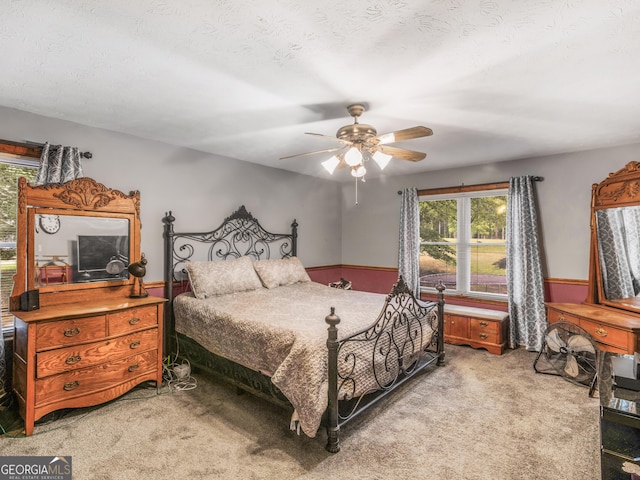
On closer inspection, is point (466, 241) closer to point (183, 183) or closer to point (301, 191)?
point (301, 191)

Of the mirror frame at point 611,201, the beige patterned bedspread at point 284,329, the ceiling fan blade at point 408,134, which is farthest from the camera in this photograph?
the mirror frame at point 611,201

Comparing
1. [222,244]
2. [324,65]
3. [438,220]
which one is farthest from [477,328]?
[324,65]

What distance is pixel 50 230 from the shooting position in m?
2.80

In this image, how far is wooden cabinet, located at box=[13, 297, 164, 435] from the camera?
2.25 m

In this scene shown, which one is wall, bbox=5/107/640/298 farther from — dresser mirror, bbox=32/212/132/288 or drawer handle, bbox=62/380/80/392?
drawer handle, bbox=62/380/80/392

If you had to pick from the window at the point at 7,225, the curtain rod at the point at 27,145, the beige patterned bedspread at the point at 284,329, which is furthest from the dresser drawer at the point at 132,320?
the curtain rod at the point at 27,145

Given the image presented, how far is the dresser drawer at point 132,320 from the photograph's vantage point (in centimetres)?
260

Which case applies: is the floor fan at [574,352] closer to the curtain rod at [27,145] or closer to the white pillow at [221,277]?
the white pillow at [221,277]

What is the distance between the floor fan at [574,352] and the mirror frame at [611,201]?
17.8 inches

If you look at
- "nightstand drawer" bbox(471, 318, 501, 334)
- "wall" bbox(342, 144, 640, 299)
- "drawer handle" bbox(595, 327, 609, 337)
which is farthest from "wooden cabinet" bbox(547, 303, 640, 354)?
"wall" bbox(342, 144, 640, 299)

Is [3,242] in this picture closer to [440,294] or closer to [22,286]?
[22,286]

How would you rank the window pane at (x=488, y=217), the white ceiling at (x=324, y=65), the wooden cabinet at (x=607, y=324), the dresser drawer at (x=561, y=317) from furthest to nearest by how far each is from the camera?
1. the window pane at (x=488, y=217)
2. the dresser drawer at (x=561, y=317)
3. the wooden cabinet at (x=607, y=324)
4. the white ceiling at (x=324, y=65)

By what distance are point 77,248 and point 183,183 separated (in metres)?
1.22

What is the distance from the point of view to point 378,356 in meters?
2.50
